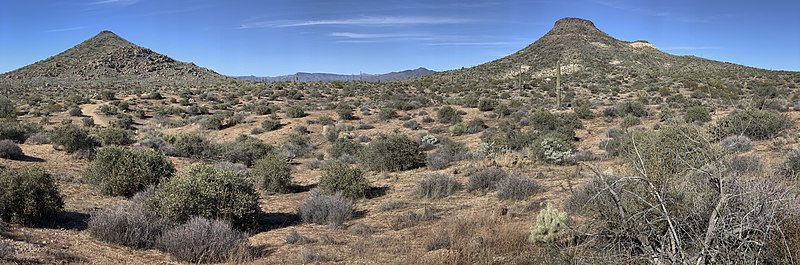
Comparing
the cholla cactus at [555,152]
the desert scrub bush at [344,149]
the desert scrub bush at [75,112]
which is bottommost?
the desert scrub bush at [344,149]

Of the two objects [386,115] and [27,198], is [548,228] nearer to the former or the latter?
[27,198]

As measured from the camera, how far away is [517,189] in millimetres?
11008

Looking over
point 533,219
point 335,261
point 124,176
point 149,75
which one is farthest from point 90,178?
point 149,75

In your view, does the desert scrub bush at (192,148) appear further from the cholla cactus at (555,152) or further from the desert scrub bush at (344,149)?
the cholla cactus at (555,152)

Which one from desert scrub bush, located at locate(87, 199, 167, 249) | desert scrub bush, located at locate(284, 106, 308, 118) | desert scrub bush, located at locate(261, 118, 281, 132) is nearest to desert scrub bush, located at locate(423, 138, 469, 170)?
desert scrub bush, located at locate(87, 199, 167, 249)

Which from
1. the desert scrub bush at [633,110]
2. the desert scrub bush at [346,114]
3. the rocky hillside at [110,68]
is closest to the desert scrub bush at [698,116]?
the desert scrub bush at [633,110]

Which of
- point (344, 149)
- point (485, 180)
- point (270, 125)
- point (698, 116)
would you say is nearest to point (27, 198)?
point (485, 180)

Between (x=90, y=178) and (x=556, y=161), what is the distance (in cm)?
1289

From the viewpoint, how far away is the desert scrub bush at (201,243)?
23.4 ft

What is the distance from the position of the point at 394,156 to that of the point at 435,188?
4.68m

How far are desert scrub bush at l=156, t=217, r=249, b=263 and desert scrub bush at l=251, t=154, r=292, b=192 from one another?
19.2 ft

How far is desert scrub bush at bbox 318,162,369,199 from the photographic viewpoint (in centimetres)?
1209

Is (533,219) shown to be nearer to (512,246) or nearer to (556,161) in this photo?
(512,246)

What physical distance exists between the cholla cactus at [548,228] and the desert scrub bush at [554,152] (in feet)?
28.9
